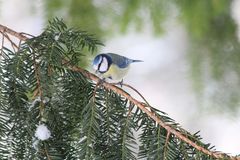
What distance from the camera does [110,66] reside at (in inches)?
25.3

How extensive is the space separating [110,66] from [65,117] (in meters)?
0.09

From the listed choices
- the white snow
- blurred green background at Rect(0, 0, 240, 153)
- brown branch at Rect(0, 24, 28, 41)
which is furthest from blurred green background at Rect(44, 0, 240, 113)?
the white snow

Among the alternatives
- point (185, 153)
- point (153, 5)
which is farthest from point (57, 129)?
point (153, 5)

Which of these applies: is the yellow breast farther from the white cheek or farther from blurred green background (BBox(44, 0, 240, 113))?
blurred green background (BBox(44, 0, 240, 113))

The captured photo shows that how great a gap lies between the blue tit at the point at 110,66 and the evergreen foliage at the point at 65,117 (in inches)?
0.9

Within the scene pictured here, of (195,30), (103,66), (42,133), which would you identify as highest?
(195,30)

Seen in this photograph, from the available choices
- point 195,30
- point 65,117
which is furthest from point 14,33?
point 195,30

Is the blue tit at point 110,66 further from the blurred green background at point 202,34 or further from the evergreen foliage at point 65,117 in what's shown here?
the blurred green background at point 202,34

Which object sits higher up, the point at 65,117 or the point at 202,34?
the point at 202,34

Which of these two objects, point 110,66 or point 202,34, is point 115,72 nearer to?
point 110,66

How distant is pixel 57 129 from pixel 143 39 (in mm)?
1136

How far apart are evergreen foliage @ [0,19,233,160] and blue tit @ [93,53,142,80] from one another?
0.02m

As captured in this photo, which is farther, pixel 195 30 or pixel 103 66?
pixel 195 30

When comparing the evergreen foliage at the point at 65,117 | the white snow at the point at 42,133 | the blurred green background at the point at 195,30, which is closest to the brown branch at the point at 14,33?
the evergreen foliage at the point at 65,117
